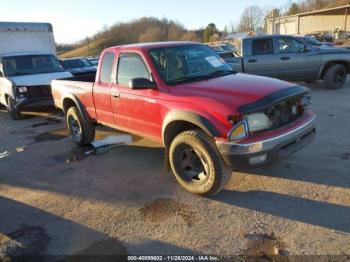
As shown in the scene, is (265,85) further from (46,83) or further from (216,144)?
(46,83)

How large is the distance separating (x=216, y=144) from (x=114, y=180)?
187cm

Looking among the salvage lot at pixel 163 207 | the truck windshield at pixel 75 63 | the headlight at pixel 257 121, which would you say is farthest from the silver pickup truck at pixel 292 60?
the truck windshield at pixel 75 63

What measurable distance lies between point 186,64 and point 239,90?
1097 millimetres

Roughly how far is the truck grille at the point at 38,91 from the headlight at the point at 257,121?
23.5 ft

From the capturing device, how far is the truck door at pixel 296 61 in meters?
10.1

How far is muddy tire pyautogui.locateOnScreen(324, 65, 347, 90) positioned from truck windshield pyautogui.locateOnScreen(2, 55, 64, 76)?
829 centimetres

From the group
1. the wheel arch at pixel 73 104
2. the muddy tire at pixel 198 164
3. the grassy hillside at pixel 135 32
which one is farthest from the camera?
the grassy hillside at pixel 135 32

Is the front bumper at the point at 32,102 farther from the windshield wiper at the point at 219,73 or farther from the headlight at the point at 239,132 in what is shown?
the headlight at the point at 239,132

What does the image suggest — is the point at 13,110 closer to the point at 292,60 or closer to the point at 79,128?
the point at 79,128

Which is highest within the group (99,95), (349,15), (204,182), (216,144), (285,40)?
(349,15)

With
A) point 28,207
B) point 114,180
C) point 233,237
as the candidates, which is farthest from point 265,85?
point 28,207

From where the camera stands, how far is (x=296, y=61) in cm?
1016

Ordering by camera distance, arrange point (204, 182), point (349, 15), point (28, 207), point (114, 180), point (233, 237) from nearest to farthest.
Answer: point (233, 237) → point (204, 182) → point (28, 207) → point (114, 180) → point (349, 15)

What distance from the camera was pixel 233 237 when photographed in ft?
10.7
